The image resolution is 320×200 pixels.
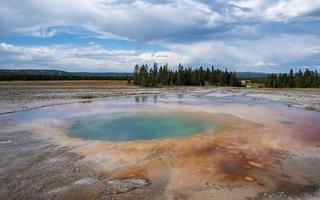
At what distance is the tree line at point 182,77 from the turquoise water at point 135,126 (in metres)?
71.3

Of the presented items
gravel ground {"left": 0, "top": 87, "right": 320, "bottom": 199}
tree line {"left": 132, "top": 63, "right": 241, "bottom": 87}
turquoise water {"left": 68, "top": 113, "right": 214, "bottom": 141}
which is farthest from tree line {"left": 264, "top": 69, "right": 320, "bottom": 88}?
gravel ground {"left": 0, "top": 87, "right": 320, "bottom": 199}

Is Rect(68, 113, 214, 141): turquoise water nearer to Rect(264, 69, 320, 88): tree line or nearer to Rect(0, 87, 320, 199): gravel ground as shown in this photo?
Rect(0, 87, 320, 199): gravel ground

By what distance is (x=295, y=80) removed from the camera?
10156cm

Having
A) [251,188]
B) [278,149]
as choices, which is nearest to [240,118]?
[278,149]

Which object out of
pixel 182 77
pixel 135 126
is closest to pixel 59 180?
pixel 135 126

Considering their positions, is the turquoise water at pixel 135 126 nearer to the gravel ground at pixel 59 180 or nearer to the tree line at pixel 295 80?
the gravel ground at pixel 59 180

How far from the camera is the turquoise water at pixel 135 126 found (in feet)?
46.2

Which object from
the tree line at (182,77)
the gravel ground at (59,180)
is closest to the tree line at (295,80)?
the tree line at (182,77)

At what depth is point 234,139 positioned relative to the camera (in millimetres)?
13172

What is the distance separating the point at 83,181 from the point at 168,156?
3280 millimetres

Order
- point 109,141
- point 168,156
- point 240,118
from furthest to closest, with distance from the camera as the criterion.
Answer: point 240,118 → point 109,141 → point 168,156

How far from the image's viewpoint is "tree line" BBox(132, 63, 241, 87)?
96562 millimetres

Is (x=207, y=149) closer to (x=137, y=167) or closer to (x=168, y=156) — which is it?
(x=168, y=156)

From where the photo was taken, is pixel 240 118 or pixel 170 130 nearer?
pixel 170 130
